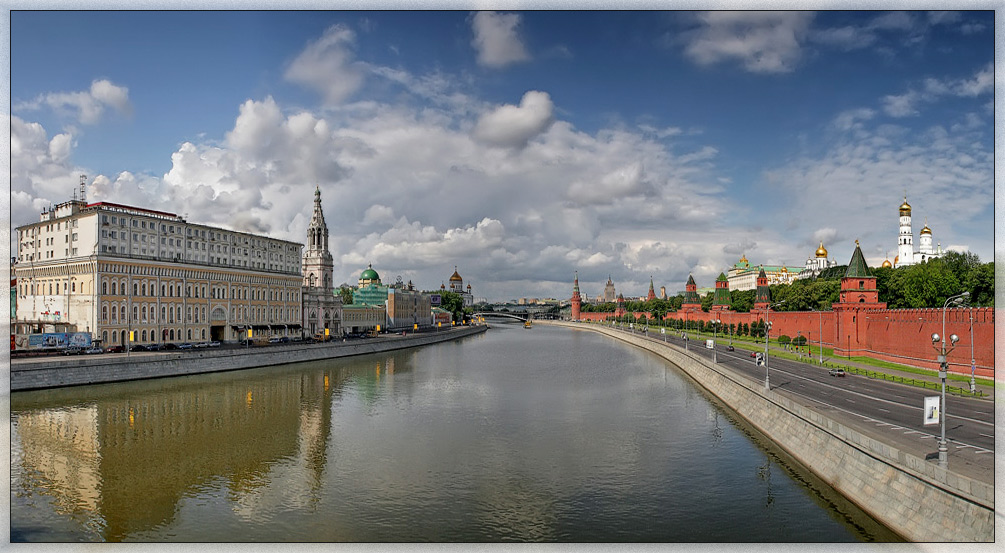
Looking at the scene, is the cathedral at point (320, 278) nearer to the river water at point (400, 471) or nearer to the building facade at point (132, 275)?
the building facade at point (132, 275)

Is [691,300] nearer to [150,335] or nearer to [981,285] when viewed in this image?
[981,285]

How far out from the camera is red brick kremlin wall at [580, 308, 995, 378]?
134 ft

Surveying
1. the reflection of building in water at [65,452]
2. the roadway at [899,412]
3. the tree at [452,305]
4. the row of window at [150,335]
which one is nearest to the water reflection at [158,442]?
the reflection of building in water at [65,452]

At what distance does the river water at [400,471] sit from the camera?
20.5 meters

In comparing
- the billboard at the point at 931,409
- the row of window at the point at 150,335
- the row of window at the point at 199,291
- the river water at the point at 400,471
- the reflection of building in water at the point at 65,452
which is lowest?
the river water at the point at 400,471

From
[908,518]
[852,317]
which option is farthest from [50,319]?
[852,317]

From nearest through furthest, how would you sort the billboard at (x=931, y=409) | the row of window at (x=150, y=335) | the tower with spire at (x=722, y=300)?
the billboard at (x=931, y=409)
the row of window at (x=150, y=335)
the tower with spire at (x=722, y=300)

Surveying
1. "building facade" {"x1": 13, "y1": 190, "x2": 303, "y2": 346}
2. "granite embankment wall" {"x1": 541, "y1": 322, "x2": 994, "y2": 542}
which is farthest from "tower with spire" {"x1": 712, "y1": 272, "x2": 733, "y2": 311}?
"granite embankment wall" {"x1": 541, "y1": 322, "x2": 994, "y2": 542}

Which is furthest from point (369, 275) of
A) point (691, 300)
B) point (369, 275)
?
point (691, 300)

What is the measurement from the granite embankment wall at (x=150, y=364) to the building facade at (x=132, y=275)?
345 inches

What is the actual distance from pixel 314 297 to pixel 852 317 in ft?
240

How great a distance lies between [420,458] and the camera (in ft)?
93.8

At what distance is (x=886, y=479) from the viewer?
790 inches

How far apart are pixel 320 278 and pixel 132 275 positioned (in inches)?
1529
